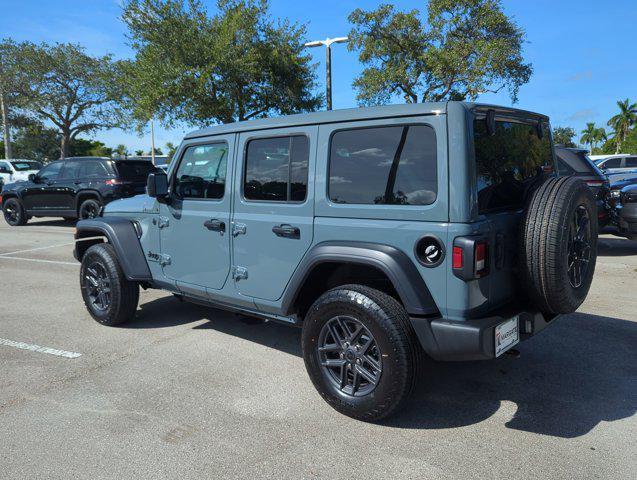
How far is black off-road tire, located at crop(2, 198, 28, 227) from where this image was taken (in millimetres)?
14188

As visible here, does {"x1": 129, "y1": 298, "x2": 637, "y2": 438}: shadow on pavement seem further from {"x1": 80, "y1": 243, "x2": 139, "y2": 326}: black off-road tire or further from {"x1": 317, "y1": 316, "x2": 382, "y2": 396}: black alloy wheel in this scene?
{"x1": 80, "y1": 243, "x2": 139, "y2": 326}: black off-road tire

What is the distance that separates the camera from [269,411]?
10.7 ft

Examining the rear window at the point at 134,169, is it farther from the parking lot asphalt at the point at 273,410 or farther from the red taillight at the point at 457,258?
the red taillight at the point at 457,258

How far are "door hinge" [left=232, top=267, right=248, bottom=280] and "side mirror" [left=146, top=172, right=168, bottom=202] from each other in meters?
1.02

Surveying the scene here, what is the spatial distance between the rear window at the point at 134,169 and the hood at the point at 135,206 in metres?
7.28

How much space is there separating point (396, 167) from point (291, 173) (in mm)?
832

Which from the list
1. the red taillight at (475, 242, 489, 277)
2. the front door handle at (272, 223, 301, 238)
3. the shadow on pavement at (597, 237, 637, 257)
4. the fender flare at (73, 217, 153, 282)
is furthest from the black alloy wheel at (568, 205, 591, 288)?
the shadow on pavement at (597, 237, 637, 257)

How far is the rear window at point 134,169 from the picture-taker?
12.0 meters

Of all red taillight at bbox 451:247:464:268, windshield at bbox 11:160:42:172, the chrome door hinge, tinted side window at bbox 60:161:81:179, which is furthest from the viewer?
windshield at bbox 11:160:42:172

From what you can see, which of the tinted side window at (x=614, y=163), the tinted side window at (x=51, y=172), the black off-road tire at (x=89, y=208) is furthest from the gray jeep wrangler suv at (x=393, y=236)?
the tinted side window at (x=614, y=163)

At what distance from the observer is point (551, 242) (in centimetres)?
280

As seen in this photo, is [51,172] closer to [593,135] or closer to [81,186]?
[81,186]

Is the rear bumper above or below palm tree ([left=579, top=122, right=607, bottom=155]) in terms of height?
below

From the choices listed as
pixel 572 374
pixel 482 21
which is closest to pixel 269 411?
pixel 572 374
